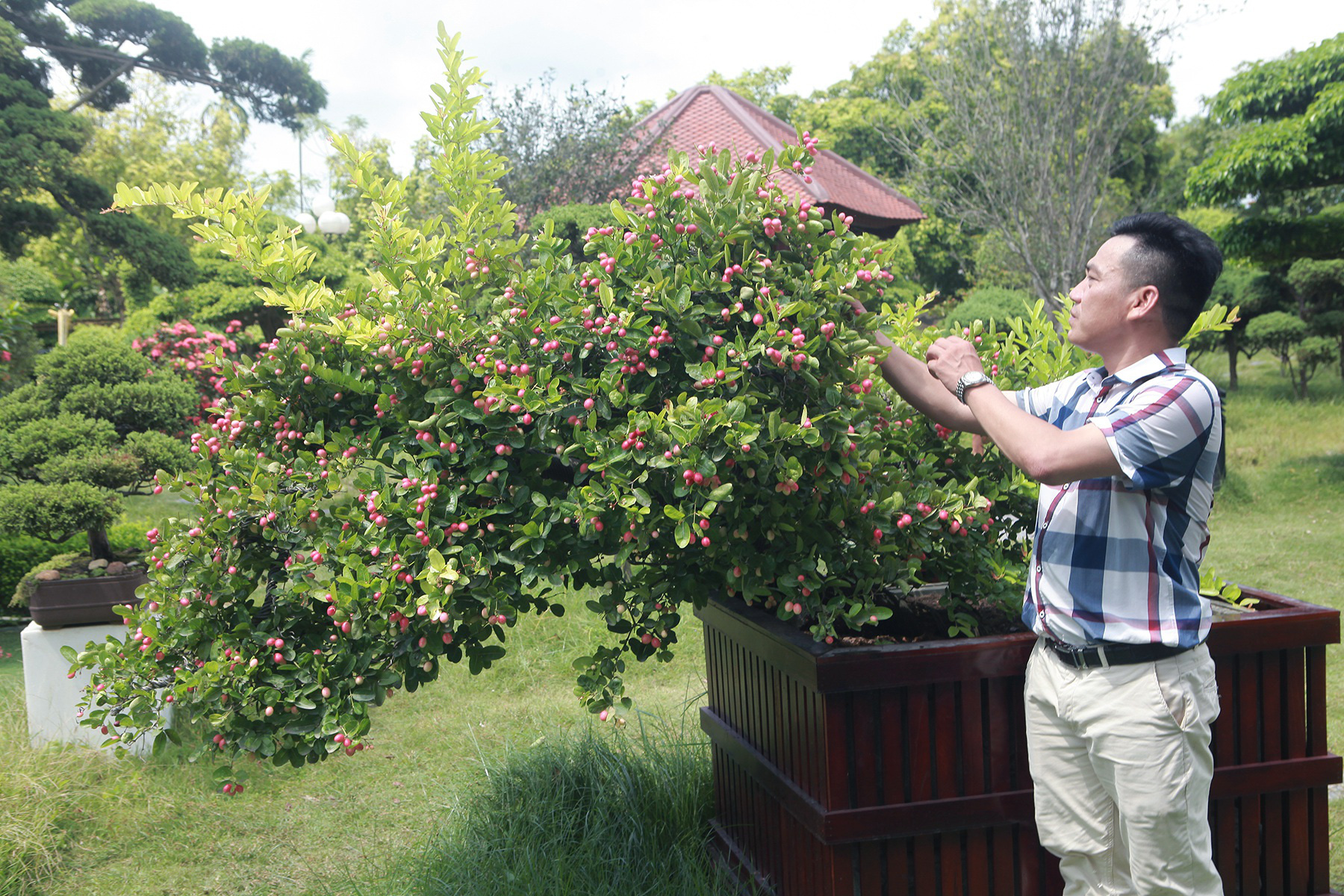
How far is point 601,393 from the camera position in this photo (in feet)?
7.07

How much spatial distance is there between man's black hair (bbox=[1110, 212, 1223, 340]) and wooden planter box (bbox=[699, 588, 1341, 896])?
82 cm

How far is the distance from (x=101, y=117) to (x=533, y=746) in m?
28.9

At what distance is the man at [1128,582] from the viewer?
6.09 feet

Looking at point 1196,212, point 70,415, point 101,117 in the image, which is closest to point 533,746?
point 70,415

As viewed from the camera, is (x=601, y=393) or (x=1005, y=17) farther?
(x=1005, y=17)

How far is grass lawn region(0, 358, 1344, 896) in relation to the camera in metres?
3.43

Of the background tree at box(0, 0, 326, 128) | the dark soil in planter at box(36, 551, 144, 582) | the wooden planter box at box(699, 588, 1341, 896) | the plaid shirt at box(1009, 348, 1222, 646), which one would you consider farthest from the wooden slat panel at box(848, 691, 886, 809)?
the background tree at box(0, 0, 326, 128)

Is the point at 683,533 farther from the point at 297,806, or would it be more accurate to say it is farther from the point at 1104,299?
the point at 297,806

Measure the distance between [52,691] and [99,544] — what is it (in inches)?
60.0

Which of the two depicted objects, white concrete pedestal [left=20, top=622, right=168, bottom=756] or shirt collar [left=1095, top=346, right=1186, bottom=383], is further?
white concrete pedestal [left=20, top=622, right=168, bottom=756]

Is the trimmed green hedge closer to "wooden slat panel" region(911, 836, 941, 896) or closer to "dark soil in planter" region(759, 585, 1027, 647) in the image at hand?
"dark soil in planter" region(759, 585, 1027, 647)

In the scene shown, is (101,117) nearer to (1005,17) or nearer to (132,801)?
(1005,17)

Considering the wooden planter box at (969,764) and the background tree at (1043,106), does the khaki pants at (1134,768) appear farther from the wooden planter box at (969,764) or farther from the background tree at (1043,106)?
the background tree at (1043,106)

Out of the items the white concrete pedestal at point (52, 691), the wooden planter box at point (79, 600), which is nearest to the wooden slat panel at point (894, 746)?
the white concrete pedestal at point (52, 691)
